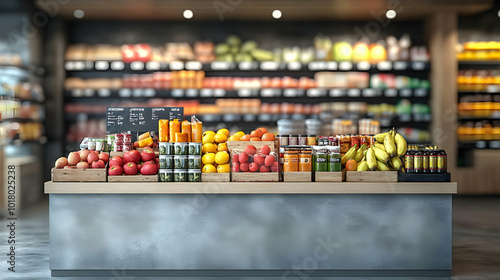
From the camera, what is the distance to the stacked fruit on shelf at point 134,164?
4.56 m

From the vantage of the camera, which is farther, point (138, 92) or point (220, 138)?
point (138, 92)

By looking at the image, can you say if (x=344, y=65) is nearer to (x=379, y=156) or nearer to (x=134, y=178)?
(x=379, y=156)

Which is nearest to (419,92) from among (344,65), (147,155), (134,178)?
(344,65)

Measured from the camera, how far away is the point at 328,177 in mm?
4547

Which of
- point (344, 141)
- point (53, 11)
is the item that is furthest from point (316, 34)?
point (344, 141)

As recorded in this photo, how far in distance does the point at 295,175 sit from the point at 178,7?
516 cm

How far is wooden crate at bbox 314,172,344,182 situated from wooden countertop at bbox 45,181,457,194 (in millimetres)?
82

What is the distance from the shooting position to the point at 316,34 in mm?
9766

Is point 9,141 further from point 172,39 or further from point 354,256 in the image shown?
point 354,256

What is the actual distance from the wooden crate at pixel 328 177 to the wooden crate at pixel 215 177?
0.71m

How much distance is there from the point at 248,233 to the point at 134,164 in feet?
3.50

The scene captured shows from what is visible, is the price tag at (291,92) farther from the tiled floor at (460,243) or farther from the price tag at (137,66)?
the tiled floor at (460,243)

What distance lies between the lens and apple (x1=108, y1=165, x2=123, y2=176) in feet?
14.9

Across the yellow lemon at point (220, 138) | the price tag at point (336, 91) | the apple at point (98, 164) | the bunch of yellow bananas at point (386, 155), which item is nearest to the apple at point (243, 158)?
the yellow lemon at point (220, 138)
